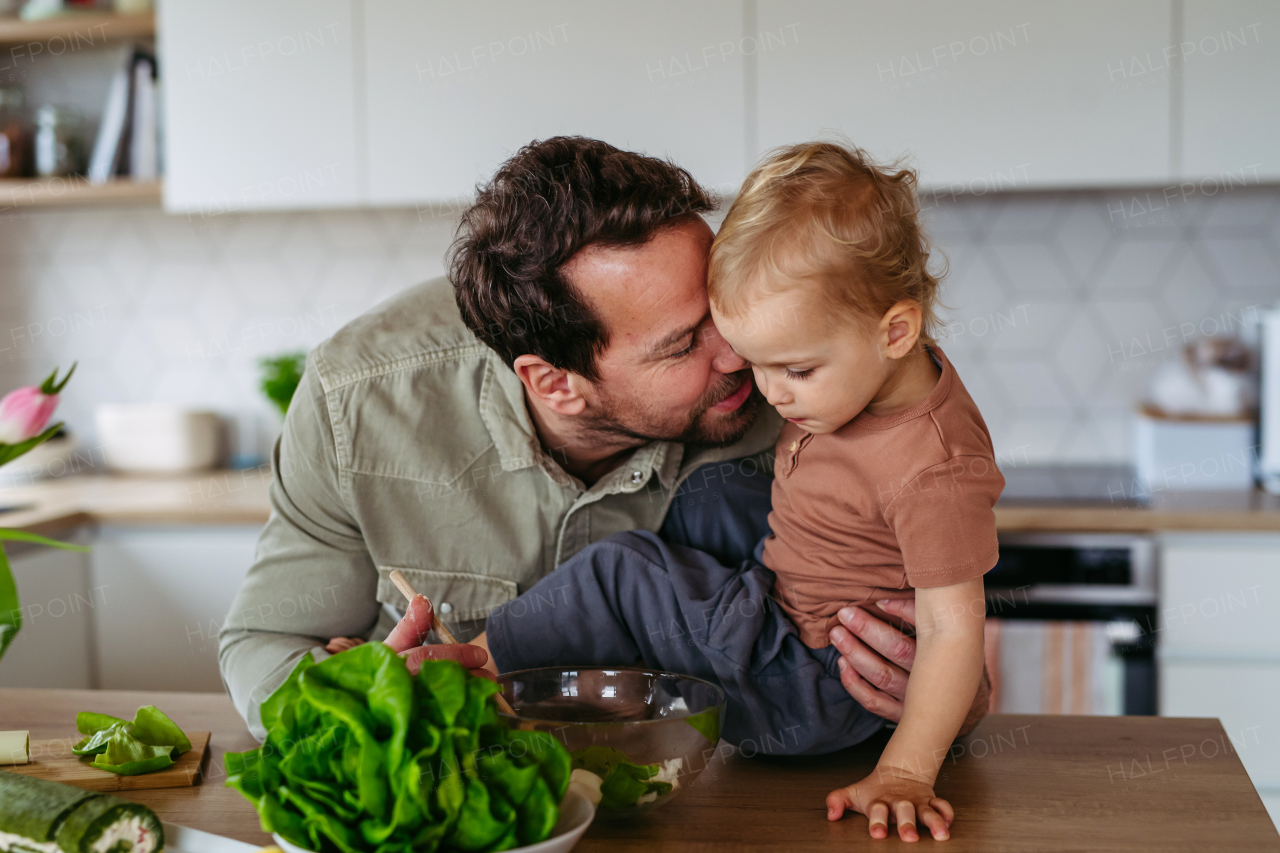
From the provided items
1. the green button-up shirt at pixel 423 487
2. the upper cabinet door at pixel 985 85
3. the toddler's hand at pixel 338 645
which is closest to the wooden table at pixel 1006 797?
the toddler's hand at pixel 338 645

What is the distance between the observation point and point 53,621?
225 cm

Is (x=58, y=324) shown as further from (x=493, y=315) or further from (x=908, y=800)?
(x=908, y=800)

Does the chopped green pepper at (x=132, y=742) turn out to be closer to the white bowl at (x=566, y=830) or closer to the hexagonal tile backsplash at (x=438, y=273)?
the white bowl at (x=566, y=830)

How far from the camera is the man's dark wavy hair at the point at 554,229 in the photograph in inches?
46.4

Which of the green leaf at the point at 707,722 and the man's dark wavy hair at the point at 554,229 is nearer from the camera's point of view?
the green leaf at the point at 707,722

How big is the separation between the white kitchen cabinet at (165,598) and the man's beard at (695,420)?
127 cm

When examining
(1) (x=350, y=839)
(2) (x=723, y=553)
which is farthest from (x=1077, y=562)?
(1) (x=350, y=839)

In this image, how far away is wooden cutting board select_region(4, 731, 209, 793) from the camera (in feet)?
2.99

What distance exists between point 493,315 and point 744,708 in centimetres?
55

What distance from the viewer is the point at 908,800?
83 cm

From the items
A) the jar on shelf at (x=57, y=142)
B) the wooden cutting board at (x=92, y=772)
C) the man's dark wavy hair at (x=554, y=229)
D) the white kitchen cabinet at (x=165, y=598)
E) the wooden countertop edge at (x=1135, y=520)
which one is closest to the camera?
the wooden cutting board at (x=92, y=772)

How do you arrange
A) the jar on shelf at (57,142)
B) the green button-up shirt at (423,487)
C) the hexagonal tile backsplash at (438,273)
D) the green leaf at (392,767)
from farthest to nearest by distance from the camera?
1. the jar on shelf at (57,142)
2. the hexagonal tile backsplash at (438,273)
3. the green button-up shirt at (423,487)
4. the green leaf at (392,767)

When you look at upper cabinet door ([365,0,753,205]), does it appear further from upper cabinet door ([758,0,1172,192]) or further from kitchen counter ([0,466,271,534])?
kitchen counter ([0,466,271,534])

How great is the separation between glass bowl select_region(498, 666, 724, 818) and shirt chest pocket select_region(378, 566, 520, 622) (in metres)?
0.41
